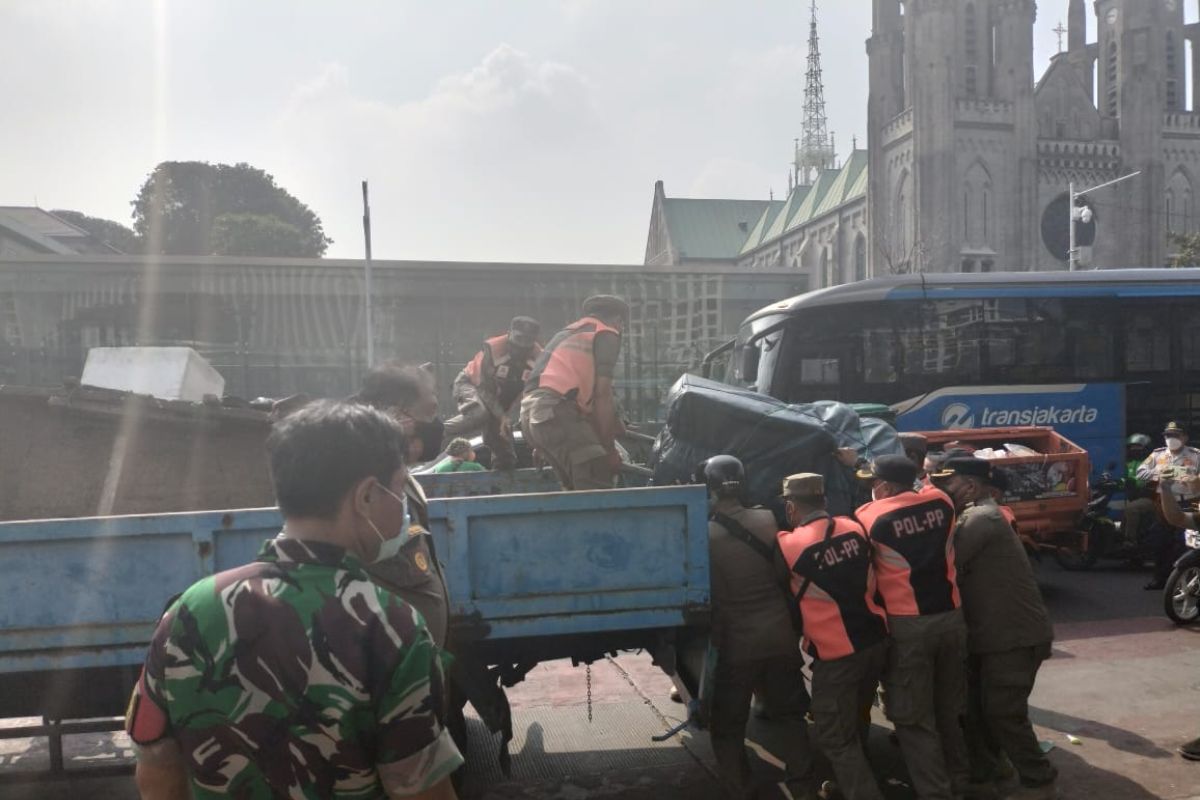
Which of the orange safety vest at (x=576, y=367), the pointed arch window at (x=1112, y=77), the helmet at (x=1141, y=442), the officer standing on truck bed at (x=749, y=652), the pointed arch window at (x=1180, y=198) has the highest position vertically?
the pointed arch window at (x=1112, y=77)

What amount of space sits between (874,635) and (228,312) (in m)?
27.8

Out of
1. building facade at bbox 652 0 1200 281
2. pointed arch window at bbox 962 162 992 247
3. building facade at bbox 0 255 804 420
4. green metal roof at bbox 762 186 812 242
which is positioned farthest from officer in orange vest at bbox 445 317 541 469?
green metal roof at bbox 762 186 812 242

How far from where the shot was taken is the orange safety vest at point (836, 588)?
4.45 metres

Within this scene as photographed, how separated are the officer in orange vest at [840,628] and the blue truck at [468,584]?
0.50 metres

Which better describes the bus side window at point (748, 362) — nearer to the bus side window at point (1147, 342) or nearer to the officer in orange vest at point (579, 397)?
the bus side window at point (1147, 342)

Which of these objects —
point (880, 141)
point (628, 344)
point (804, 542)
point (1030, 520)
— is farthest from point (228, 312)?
point (880, 141)

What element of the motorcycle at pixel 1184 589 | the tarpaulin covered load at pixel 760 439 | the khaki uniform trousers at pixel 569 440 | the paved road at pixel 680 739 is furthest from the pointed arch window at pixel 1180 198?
the khaki uniform trousers at pixel 569 440

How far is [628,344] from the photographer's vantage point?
28.3 meters

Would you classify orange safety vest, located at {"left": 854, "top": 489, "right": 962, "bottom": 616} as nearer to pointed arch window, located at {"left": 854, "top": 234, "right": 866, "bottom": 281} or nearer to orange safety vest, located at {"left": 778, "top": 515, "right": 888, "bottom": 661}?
orange safety vest, located at {"left": 778, "top": 515, "right": 888, "bottom": 661}

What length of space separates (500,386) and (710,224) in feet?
259

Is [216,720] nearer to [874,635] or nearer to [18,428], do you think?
[874,635]

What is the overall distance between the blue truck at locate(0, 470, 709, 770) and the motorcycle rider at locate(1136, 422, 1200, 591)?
7.20m

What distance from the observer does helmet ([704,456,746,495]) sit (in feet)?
15.6

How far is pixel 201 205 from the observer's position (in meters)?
54.8
